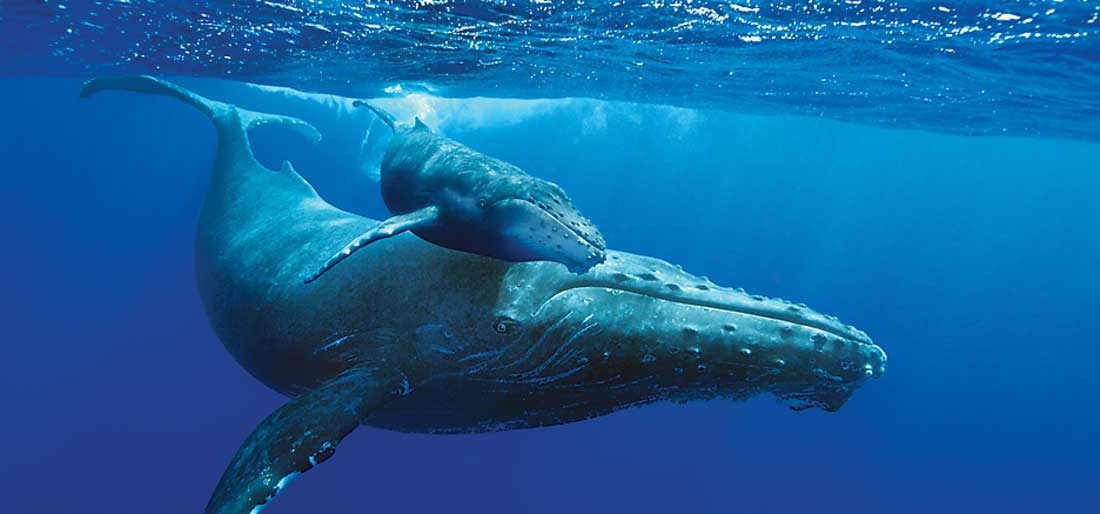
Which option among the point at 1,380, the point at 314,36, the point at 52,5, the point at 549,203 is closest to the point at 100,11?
the point at 52,5

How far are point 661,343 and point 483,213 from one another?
1415 millimetres

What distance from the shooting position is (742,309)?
4.08 metres

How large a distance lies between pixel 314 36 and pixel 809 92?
16.9 meters

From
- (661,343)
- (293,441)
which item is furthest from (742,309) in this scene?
(293,441)

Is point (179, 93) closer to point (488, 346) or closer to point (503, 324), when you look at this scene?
point (488, 346)

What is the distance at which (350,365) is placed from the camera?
4.82 meters

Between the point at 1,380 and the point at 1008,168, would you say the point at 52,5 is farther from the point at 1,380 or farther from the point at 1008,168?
the point at 1008,168

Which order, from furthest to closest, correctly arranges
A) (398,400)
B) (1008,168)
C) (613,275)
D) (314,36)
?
(1008,168) < (314,36) < (398,400) < (613,275)

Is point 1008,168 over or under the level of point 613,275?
under

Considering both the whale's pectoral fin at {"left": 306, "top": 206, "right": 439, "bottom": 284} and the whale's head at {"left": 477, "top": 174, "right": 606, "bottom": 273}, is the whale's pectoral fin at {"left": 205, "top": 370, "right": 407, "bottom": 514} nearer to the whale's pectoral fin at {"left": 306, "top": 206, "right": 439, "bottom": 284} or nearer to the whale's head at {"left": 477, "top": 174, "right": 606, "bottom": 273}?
the whale's pectoral fin at {"left": 306, "top": 206, "right": 439, "bottom": 284}

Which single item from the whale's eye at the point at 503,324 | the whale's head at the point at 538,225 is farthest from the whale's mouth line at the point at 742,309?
the whale's head at the point at 538,225

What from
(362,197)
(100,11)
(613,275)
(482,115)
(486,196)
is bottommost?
(362,197)

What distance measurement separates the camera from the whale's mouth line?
3.93m

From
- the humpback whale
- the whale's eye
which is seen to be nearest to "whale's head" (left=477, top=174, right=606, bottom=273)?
the humpback whale
